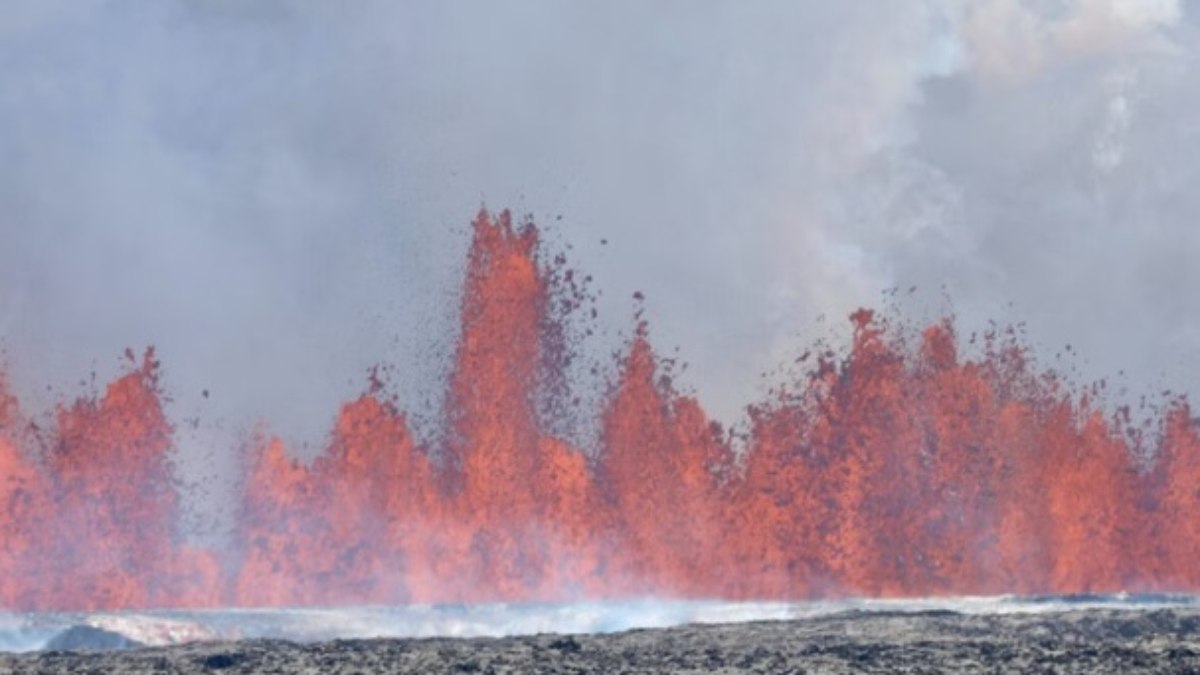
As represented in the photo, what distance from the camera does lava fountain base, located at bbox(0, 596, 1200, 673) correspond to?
105ft

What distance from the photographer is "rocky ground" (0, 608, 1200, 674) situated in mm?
31203

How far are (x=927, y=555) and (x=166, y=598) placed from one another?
32.0 m

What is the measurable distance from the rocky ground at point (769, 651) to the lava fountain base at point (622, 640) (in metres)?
0.04

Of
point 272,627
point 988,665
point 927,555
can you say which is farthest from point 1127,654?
point 927,555

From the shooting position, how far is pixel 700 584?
78.6 meters

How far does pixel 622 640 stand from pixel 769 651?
4.29m

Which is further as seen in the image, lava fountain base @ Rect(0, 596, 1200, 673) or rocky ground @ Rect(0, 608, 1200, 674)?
lava fountain base @ Rect(0, 596, 1200, 673)

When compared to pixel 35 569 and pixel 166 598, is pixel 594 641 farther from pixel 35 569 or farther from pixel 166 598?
pixel 35 569

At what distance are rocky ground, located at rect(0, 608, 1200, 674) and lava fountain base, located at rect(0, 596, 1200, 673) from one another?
1.6 inches

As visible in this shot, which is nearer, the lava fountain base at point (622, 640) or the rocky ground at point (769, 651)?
the rocky ground at point (769, 651)

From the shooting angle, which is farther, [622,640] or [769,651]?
[622,640]

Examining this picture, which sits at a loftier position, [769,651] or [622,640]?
[622,640]

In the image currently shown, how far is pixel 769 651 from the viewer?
34438 millimetres

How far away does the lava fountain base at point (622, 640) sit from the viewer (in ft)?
105
